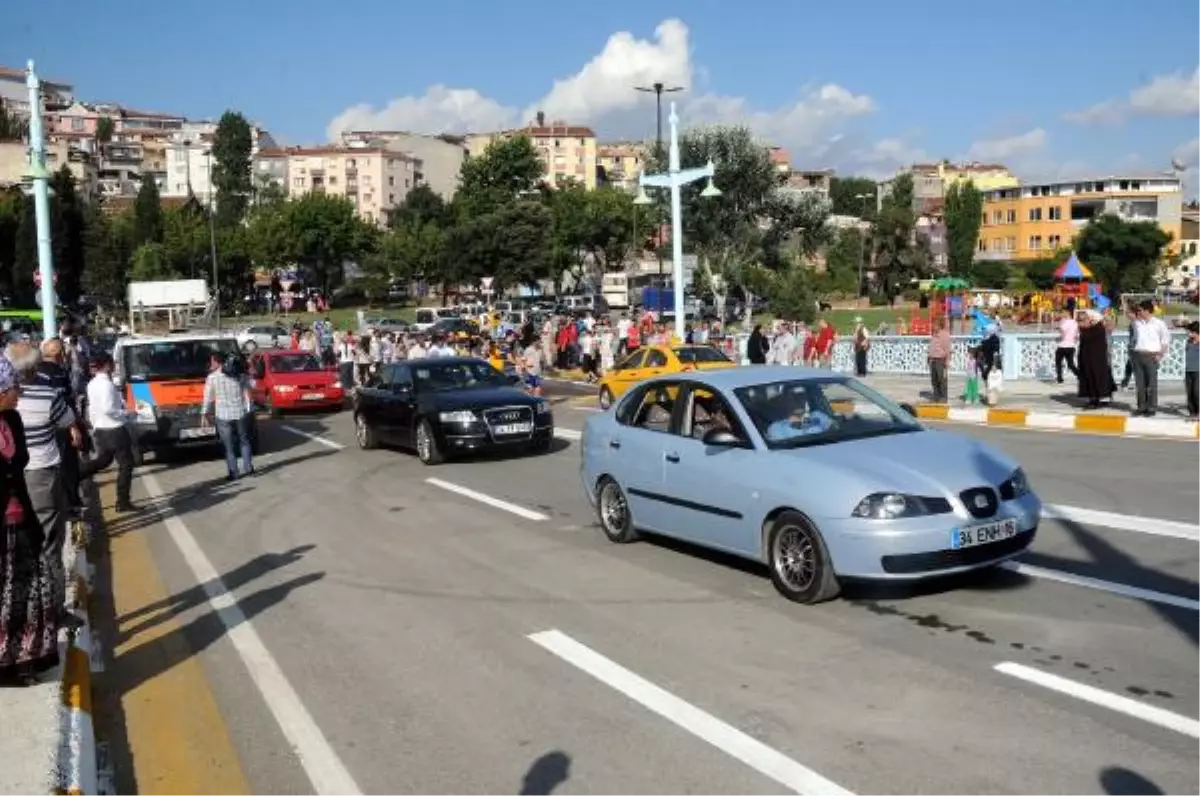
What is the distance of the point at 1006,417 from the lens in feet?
57.0

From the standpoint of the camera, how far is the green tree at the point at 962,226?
10062cm

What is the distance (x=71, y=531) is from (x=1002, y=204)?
402 ft

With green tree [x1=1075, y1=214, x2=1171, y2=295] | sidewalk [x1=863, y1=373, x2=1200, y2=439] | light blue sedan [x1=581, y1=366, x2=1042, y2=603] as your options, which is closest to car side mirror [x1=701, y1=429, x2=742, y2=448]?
light blue sedan [x1=581, y1=366, x2=1042, y2=603]

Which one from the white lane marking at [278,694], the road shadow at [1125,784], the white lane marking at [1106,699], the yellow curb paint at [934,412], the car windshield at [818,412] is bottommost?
the white lane marking at [278,694]

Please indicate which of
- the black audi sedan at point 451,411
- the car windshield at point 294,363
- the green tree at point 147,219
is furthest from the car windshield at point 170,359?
the green tree at point 147,219

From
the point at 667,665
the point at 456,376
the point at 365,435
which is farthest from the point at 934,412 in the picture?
the point at 667,665

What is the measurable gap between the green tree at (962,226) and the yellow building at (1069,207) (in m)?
9.30

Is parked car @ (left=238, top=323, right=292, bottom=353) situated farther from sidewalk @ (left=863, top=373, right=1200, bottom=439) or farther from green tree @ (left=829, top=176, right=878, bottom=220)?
green tree @ (left=829, top=176, right=878, bottom=220)

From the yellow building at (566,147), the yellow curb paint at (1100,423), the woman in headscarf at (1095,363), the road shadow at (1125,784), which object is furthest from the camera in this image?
the yellow building at (566,147)

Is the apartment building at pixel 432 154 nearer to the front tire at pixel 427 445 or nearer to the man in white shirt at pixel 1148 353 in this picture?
the front tire at pixel 427 445

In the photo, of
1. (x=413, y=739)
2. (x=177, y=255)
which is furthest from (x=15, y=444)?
(x=177, y=255)

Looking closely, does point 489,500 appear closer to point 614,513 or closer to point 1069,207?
point 614,513

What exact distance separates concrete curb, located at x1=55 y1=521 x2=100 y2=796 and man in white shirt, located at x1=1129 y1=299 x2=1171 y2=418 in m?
14.4

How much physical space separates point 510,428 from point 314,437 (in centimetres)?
659
